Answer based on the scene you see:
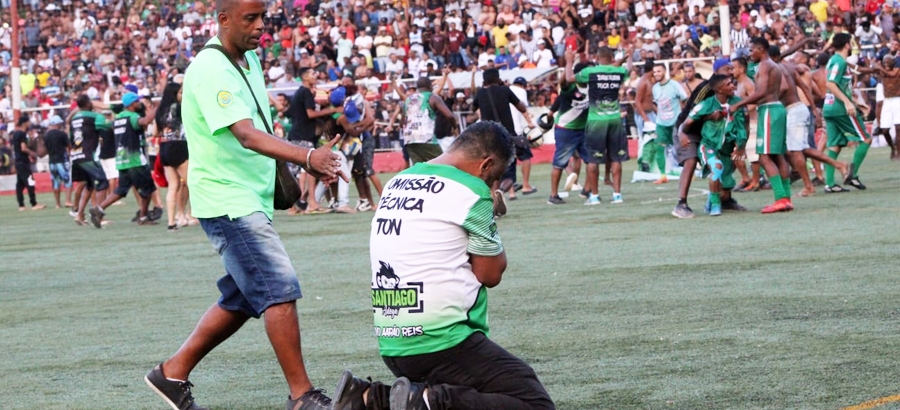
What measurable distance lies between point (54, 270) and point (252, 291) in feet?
28.2

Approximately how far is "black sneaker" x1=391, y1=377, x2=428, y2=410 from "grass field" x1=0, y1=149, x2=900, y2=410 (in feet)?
3.67

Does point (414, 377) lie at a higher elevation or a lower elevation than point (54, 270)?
higher

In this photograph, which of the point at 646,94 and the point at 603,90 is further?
the point at 646,94

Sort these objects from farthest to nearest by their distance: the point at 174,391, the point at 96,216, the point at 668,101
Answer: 1. the point at 668,101
2. the point at 96,216
3. the point at 174,391

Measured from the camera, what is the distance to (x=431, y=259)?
493cm

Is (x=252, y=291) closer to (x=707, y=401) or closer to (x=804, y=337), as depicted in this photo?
(x=707, y=401)

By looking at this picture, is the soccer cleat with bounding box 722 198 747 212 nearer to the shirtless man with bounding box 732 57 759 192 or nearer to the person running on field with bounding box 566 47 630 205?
the shirtless man with bounding box 732 57 759 192

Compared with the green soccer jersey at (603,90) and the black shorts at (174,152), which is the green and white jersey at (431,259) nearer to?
the green soccer jersey at (603,90)

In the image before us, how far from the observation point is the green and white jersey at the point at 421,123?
19.4m

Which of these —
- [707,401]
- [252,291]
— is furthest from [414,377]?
[707,401]

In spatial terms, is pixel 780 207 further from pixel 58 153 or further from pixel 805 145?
pixel 58 153

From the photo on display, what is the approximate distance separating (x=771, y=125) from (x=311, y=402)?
10.5 metres

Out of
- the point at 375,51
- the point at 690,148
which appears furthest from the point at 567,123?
the point at 375,51

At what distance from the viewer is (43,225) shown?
69.7 ft
